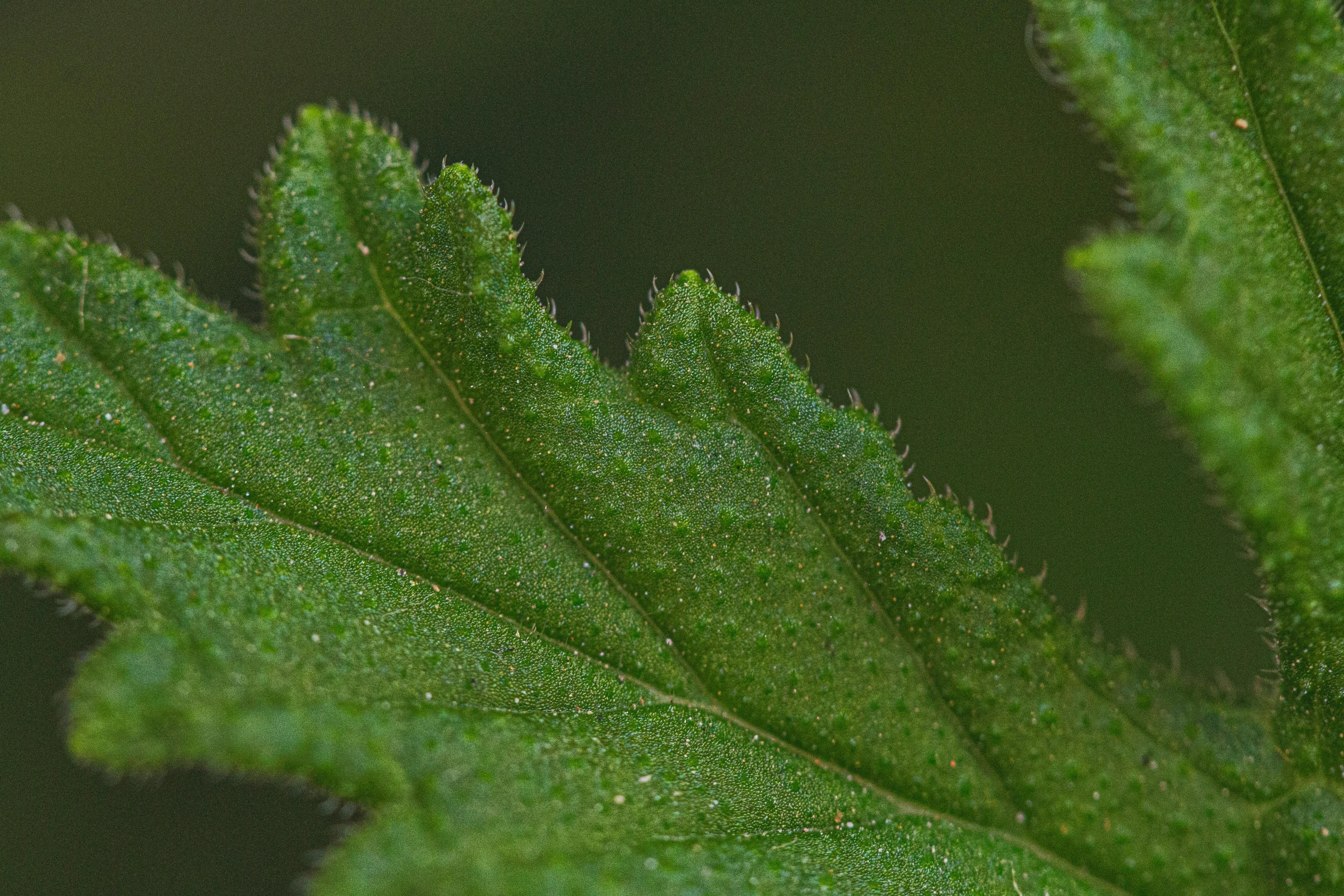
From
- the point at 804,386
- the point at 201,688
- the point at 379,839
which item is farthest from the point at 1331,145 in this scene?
the point at 201,688

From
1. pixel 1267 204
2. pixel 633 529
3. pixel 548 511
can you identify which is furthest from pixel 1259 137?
pixel 548 511

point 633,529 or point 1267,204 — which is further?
point 633,529

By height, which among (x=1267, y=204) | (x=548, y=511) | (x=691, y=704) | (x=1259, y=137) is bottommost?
(x=691, y=704)

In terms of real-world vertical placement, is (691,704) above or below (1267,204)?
below

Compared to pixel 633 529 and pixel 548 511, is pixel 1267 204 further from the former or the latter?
pixel 548 511

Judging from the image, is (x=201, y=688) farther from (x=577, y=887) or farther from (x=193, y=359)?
(x=193, y=359)

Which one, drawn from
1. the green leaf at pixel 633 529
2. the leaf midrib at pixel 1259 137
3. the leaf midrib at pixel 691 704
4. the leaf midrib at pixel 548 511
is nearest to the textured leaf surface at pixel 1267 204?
the leaf midrib at pixel 1259 137

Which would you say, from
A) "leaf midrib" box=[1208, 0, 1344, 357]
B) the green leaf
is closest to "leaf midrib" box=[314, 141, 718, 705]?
the green leaf

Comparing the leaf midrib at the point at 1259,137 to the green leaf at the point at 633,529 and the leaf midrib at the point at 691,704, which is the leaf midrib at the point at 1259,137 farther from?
the leaf midrib at the point at 691,704
